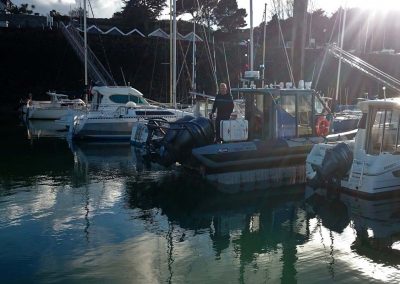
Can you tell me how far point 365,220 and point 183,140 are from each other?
16.2ft

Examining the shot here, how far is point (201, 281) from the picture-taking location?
20.8ft

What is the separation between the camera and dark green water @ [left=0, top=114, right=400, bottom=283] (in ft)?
21.7

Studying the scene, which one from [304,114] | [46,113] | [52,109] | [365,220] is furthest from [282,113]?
[46,113]

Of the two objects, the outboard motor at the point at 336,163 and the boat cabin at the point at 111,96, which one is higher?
the boat cabin at the point at 111,96

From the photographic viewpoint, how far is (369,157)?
10305 mm

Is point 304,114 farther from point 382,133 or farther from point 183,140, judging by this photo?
point 183,140

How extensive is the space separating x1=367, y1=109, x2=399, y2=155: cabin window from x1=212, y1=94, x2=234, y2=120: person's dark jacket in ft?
12.4

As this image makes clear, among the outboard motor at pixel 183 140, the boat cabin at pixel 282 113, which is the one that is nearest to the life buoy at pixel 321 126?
the boat cabin at pixel 282 113

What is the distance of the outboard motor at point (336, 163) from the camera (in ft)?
34.3

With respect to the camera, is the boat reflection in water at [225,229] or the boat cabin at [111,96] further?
the boat cabin at [111,96]

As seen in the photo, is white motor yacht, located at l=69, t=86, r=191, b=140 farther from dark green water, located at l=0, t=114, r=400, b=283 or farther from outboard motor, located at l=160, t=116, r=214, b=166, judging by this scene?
outboard motor, located at l=160, t=116, r=214, b=166

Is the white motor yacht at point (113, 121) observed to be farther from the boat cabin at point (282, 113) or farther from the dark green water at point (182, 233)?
the boat cabin at point (282, 113)

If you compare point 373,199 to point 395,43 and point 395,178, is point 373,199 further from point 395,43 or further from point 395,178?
point 395,43

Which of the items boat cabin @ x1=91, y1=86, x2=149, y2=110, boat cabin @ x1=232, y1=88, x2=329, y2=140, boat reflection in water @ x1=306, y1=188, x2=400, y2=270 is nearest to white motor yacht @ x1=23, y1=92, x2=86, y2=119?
boat cabin @ x1=91, y1=86, x2=149, y2=110
